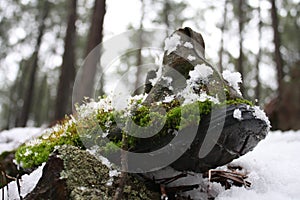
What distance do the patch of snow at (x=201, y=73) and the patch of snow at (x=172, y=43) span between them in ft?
1.12

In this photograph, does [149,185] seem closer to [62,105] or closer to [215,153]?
[215,153]

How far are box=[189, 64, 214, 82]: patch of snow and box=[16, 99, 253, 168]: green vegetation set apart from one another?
0.23 meters

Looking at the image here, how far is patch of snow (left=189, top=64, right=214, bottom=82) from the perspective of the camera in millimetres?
2037

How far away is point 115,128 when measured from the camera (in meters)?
2.01

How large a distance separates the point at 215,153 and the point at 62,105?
845 centimetres

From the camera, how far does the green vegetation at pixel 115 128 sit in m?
1.75

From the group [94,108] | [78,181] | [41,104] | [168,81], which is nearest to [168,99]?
[168,81]

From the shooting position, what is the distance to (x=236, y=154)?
182 centimetres

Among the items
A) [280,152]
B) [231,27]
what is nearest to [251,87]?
[231,27]

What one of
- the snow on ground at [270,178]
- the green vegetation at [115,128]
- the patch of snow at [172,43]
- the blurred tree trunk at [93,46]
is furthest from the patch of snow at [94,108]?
the blurred tree trunk at [93,46]

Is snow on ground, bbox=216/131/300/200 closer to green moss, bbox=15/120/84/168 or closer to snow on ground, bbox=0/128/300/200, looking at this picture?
snow on ground, bbox=0/128/300/200

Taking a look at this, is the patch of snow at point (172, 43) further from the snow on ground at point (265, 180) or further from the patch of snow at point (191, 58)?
the snow on ground at point (265, 180)

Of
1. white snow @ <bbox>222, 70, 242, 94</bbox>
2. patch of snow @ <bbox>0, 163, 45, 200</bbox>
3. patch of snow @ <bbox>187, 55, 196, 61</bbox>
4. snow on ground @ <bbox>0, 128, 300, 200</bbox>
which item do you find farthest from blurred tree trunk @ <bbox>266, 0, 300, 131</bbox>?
patch of snow @ <bbox>0, 163, 45, 200</bbox>

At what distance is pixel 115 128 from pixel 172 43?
0.84m
